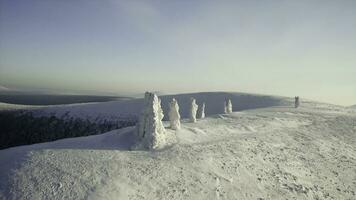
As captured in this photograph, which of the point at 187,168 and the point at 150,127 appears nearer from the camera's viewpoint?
the point at 187,168

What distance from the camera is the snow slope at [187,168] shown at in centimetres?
1928

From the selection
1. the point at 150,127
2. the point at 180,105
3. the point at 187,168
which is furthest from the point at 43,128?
the point at 187,168

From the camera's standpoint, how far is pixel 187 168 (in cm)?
2306

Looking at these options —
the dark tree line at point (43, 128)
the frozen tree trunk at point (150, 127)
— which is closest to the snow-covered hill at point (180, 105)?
the dark tree line at point (43, 128)

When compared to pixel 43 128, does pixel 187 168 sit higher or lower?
higher

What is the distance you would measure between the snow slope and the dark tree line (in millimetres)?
48905

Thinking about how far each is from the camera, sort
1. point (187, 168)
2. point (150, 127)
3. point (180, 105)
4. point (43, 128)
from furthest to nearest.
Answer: point (180, 105) < point (43, 128) < point (150, 127) < point (187, 168)

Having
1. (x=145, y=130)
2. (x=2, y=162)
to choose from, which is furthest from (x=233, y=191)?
(x=2, y=162)

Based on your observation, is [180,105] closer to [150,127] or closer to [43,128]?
[43,128]

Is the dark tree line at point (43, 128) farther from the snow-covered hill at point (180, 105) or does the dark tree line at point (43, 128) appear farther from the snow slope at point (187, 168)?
the snow slope at point (187, 168)

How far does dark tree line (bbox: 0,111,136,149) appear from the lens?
78256 millimetres

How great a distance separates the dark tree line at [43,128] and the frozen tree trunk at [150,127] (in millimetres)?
49511

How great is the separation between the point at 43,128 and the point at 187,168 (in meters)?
73.5

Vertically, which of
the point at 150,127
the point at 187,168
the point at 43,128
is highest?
the point at 150,127
